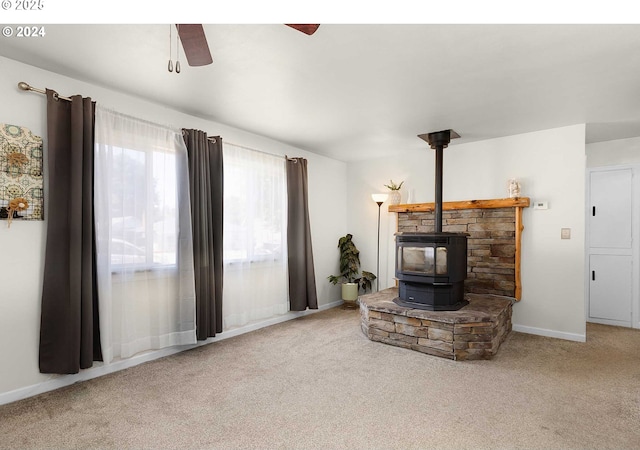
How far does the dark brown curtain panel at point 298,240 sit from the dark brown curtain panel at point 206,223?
1.12 metres

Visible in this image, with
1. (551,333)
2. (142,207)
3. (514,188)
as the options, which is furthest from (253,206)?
(551,333)

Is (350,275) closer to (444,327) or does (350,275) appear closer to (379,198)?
(379,198)

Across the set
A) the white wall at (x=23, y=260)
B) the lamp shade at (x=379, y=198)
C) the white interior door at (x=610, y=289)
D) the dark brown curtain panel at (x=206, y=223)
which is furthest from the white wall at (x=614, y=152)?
the white wall at (x=23, y=260)

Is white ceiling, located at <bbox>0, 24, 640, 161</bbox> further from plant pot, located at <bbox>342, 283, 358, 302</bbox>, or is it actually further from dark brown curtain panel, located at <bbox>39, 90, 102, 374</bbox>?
plant pot, located at <bbox>342, 283, 358, 302</bbox>

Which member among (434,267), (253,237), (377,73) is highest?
(377,73)

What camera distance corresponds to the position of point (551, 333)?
12.6 feet

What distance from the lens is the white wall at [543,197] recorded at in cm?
372

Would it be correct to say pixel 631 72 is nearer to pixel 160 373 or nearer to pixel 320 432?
pixel 320 432

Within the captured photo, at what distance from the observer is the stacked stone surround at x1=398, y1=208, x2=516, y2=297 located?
13.4ft

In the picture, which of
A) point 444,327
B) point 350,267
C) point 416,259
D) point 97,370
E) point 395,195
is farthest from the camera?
point 350,267

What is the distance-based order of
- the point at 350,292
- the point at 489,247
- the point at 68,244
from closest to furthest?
the point at 68,244 → the point at 489,247 → the point at 350,292

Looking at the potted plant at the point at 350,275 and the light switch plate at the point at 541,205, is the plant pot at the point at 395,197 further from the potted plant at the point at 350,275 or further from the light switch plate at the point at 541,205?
the light switch plate at the point at 541,205

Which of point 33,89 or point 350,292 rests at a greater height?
point 33,89

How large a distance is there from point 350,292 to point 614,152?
3.82 metres
